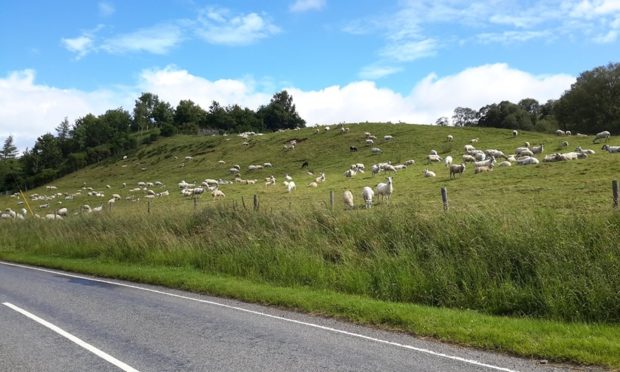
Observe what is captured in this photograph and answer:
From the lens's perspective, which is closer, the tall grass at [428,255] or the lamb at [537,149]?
the tall grass at [428,255]

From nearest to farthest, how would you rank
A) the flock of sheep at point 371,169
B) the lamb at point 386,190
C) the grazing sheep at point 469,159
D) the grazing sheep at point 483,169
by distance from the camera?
the lamb at point 386,190, the flock of sheep at point 371,169, the grazing sheep at point 483,169, the grazing sheep at point 469,159

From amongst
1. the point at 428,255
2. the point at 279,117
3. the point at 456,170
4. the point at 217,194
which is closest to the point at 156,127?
the point at 279,117

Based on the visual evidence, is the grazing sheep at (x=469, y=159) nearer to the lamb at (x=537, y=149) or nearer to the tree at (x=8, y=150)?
the lamb at (x=537, y=149)

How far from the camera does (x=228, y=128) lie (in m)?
134

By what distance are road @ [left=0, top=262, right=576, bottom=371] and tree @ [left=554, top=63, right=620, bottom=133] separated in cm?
7351

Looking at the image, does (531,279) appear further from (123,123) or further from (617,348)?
(123,123)

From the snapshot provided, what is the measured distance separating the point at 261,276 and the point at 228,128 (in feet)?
400

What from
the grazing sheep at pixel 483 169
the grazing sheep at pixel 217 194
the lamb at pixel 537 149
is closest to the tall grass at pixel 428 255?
the grazing sheep at pixel 483 169

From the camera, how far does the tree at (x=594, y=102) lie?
233 ft

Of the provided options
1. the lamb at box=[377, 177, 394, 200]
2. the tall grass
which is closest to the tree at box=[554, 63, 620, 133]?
the lamb at box=[377, 177, 394, 200]

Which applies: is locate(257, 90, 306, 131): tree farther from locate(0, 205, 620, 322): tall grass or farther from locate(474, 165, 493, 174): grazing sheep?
locate(0, 205, 620, 322): tall grass

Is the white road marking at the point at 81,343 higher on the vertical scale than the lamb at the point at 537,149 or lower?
lower

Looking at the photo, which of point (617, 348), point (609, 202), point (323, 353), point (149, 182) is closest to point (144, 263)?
point (323, 353)

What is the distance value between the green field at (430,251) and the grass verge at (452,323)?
1.4 inches
